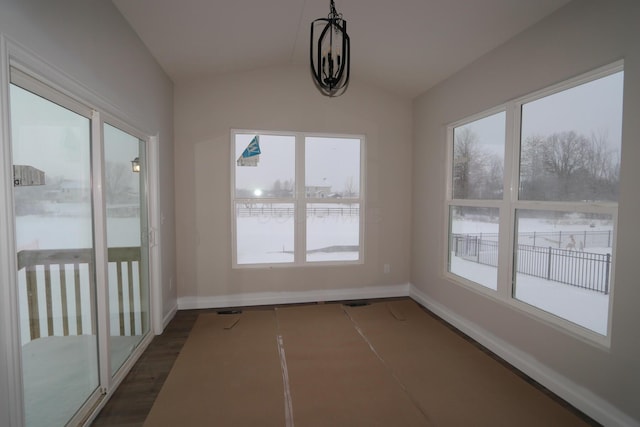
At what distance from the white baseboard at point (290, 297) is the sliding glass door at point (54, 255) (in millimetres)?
1689

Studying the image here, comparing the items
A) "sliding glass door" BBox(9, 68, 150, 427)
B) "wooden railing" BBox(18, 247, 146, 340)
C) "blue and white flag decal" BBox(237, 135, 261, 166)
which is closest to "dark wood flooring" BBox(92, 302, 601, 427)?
"sliding glass door" BBox(9, 68, 150, 427)

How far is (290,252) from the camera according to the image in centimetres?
403

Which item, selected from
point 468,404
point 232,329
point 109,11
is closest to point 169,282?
point 232,329

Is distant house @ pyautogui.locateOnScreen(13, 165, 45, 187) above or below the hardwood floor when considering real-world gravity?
above

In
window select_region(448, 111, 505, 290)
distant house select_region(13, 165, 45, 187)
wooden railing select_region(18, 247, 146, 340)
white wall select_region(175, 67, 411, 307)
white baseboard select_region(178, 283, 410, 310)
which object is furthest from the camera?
white baseboard select_region(178, 283, 410, 310)

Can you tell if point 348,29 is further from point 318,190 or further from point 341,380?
point 341,380

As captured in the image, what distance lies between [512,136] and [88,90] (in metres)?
3.13

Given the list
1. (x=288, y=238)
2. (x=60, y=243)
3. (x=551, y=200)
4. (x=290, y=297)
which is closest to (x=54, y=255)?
(x=60, y=243)

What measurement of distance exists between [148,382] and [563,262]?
3219 millimetres

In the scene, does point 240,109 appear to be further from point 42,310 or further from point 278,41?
point 42,310

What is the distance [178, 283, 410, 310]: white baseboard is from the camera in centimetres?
378

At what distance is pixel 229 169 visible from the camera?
3.76 meters

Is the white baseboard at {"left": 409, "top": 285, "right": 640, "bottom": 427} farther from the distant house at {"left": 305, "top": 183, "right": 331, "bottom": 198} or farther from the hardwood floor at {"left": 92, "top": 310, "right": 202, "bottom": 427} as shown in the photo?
the hardwood floor at {"left": 92, "top": 310, "right": 202, "bottom": 427}

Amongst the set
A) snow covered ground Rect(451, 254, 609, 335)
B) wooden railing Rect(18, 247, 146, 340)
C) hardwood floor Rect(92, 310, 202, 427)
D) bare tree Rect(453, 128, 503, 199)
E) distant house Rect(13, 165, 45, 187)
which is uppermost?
bare tree Rect(453, 128, 503, 199)
